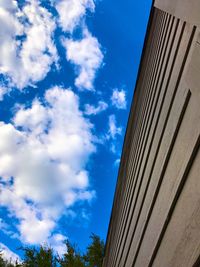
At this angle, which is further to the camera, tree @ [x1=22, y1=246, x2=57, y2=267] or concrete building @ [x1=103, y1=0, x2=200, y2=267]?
tree @ [x1=22, y1=246, x2=57, y2=267]

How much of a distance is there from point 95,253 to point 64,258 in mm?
1929

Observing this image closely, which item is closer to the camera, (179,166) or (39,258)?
(179,166)

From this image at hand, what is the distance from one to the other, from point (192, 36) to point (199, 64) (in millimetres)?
421

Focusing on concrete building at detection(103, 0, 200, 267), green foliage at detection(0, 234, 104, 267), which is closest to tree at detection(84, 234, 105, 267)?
green foliage at detection(0, 234, 104, 267)

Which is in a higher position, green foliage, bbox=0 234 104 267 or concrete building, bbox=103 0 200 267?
green foliage, bbox=0 234 104 267

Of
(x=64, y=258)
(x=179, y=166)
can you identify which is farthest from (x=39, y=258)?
(x=179, y=166)

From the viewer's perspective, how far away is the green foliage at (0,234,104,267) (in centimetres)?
1706

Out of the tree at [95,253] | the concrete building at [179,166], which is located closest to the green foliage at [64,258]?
the tree at [95,253]

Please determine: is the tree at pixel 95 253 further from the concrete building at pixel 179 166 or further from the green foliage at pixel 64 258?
the concrete building at pixel 179 166

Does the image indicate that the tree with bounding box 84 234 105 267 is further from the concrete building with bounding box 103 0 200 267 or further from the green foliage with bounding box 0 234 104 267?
the concrete building with bounding box 103 0 200 267

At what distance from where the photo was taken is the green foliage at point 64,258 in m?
17.1

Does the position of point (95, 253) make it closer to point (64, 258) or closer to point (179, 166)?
point (64, 258)

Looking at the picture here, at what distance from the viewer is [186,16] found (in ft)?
4.95

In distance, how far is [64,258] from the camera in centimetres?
1733
